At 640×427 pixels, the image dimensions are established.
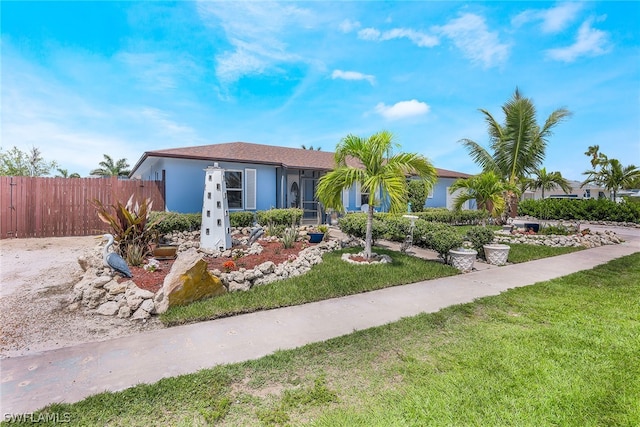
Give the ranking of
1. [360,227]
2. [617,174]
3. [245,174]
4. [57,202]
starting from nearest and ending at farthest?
[360,227]
[57,202]
[245,174]
[617,174]

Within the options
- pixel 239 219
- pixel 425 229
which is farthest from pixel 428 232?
pixel 239 219

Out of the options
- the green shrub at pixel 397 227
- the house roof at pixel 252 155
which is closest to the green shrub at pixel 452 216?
the house roof at pixel 252 155

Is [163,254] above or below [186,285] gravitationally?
above

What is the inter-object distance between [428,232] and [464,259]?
134 cm

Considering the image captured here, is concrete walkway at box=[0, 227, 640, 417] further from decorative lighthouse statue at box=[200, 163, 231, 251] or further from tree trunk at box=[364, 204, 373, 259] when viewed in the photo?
decorative lighthouse statue at box=[200, 163, 231, 251]

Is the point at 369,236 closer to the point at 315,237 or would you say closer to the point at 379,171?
the point at 379,171

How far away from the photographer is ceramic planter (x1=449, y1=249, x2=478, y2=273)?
7281mm

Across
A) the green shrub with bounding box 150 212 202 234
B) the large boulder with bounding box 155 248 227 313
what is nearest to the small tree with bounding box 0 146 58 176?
the green shrub with bounding box 150 212 202 234

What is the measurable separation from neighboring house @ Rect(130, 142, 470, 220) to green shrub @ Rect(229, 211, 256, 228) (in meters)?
1.02

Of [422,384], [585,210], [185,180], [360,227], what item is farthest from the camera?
[585,210]

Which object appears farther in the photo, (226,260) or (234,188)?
(234,188)

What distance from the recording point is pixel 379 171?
7059mm

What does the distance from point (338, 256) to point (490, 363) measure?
16.5ft

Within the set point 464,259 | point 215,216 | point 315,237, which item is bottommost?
point 464,259
